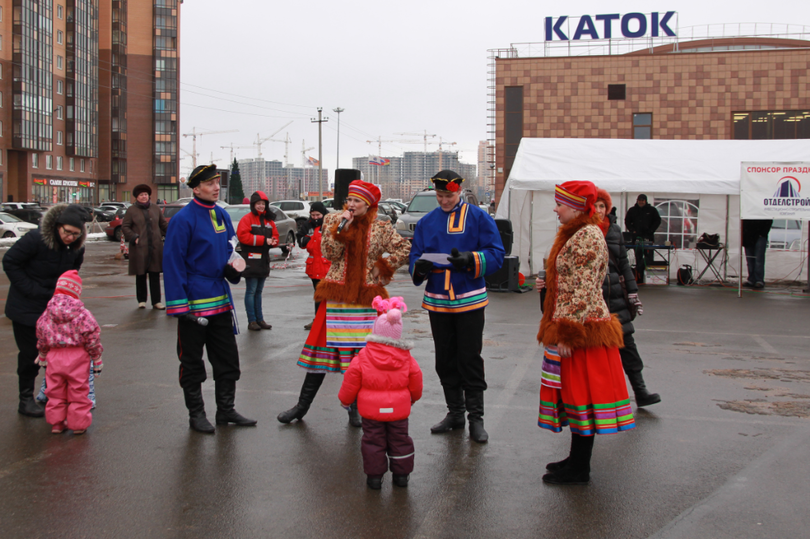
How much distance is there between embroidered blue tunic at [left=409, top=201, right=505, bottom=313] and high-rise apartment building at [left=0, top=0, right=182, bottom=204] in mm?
64257

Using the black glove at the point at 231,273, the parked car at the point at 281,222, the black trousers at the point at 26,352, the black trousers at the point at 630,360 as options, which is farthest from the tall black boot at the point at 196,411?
the parked car at the point at 281,222

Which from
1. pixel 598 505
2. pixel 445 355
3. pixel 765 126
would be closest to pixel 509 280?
pixel 445 355

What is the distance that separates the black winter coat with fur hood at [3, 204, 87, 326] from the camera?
16.8 feet

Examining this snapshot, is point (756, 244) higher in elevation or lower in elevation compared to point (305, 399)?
higher

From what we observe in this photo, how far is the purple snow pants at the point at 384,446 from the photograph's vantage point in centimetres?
396

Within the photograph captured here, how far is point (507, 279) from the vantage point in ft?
42.9

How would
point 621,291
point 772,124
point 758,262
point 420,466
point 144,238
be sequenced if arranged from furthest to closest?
point 772,124 < point 758,262 < point 144,238 < point 621,291 < point 420,466

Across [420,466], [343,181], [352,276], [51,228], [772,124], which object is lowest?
[420,466]

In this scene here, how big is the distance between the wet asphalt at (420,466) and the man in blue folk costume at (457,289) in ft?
1.12

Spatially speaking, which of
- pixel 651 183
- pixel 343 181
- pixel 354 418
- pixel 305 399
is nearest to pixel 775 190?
pixel 651 183

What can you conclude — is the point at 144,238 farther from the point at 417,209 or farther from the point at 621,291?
the point at 417,209

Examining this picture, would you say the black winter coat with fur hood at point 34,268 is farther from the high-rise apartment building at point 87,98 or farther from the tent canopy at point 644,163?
the high-rise apartment building at point 87,98

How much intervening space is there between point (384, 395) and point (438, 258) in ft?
4.02

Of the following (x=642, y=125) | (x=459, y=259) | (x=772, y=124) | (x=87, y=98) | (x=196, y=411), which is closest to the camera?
(x=459, y=259)
